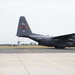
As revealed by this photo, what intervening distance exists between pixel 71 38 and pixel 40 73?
1608 inches

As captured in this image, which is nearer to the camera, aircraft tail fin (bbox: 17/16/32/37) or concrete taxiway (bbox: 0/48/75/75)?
concrete taxiway (bbox: 0/48/75/75)

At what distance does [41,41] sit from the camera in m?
53.0

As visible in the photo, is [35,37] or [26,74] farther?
[35,37]

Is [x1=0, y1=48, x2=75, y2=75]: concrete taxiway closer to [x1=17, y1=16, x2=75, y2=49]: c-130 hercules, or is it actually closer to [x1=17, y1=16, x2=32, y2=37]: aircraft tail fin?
[x1=17, y1=16, x2=75, y2=49]: c-130 hercules

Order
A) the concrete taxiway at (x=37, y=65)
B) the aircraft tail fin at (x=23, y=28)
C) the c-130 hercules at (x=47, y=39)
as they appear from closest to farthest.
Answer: the concrete taxiway at (x=37, y=65)
the c-130 hercules at (x=47, y=39)
the aircraft tail fin at (x=23, y=28)

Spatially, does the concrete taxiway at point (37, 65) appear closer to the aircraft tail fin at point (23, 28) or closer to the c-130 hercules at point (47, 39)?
the c-130 hercules at point (47, 39)

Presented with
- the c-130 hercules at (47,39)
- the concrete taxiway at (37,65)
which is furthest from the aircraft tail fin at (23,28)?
the concrete taxiway at (37,65)

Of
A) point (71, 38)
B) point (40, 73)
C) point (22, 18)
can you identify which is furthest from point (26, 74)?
point (22, 18)

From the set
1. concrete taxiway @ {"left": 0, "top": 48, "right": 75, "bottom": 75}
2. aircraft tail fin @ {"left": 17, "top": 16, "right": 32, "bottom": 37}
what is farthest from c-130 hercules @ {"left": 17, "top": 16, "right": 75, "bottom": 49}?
concrete taxiway @ {"left": 0, "top": 48, "right": 75, "bottom": 75}

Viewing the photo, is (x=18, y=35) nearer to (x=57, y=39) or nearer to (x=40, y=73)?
(x=57, y=39)

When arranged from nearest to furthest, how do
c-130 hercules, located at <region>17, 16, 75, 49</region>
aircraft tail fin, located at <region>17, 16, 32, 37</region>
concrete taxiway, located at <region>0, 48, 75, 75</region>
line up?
concrete taxiway, located at <region>0, 48, 75, 75</region> < c-130 hercules, located at <region>17, 16, 75, 49</region> < aircraft tail fin, located at <region>17, 16, 32, 37</region>

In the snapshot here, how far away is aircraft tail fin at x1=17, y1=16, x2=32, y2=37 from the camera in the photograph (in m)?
53.6

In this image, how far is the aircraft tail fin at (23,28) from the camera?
176ft

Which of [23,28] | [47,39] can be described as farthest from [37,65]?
[23,28]
